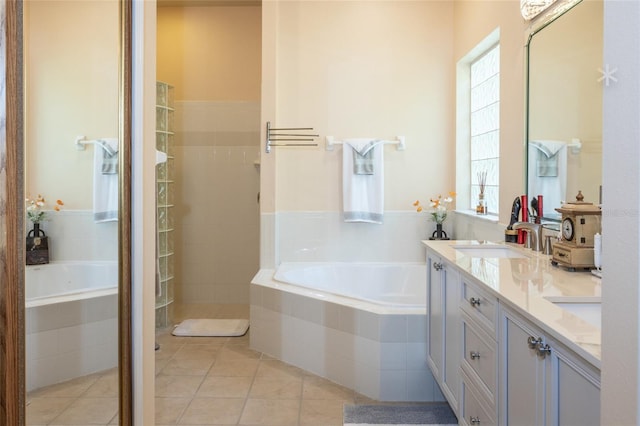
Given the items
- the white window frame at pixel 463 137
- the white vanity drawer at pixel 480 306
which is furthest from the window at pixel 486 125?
the white vanity drawer at pixel 480 306

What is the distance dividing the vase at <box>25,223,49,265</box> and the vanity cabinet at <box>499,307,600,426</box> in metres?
1.15

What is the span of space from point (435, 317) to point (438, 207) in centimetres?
174

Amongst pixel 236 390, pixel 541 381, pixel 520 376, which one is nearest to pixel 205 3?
pixel 236 390

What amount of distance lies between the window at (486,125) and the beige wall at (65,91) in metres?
2.67

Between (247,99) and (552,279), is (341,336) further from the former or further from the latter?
(247,99)

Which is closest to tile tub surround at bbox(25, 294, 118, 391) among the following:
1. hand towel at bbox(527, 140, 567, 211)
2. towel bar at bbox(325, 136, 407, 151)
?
hand towel at bbox(527, 140, 567, 211)

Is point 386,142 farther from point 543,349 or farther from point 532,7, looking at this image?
point 543,349

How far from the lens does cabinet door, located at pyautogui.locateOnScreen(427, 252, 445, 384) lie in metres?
2.59

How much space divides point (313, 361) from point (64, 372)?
223 centimetres

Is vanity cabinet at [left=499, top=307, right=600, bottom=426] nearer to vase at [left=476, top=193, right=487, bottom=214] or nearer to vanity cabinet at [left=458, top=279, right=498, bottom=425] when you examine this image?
vanity cabinet at [left=458, top=279, right=498, bottom=425]

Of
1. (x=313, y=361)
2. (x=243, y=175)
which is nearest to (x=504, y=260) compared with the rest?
(x=313, y=361)

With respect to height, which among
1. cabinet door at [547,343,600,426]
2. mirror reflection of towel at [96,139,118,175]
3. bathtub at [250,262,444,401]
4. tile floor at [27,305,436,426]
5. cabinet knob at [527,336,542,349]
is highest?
mirror reflection of towel at [96,139,118,175]

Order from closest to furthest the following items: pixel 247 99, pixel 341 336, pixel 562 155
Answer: pixel 562 155 < pixel 341 336 < pixel 247 99

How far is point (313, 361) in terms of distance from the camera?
3.44 m
